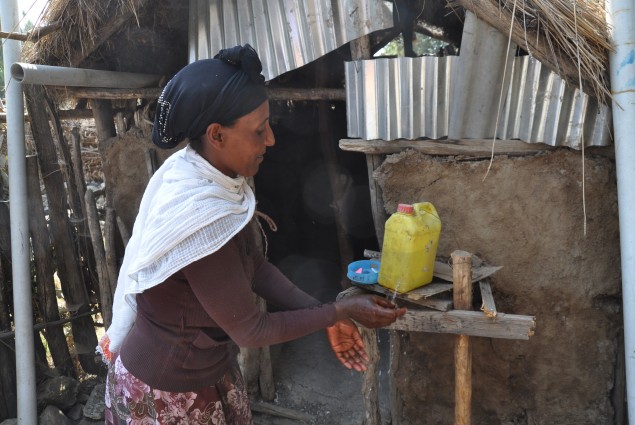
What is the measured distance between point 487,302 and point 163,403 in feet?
4.37

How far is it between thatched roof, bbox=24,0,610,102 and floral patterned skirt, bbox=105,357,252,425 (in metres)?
1.99

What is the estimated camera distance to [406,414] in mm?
3453

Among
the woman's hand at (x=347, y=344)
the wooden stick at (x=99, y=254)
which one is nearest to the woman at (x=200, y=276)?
the woman's hand at (x=347, y=344)

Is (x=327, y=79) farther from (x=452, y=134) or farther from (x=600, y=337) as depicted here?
(x=600, y=337)

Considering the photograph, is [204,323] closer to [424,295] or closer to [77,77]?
[424,295]

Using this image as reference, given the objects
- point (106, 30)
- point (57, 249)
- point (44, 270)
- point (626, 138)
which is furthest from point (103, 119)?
point (626, 138)

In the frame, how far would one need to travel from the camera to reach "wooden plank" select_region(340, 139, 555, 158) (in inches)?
111

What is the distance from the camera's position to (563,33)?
2.48 metres

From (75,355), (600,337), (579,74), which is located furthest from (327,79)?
(75,355)

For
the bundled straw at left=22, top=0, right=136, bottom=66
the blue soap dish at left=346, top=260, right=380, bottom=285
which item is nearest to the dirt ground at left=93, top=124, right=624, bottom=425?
the blue soap dish at left=346, top=260, right=380, bottom=285

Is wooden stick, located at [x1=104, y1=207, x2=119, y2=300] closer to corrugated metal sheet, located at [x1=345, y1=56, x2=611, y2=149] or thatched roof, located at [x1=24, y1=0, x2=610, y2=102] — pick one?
thatched roof, located at [x1=24, y1=0, x2=610, y2=102]

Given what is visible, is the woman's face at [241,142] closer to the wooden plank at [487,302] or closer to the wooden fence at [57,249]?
the wooden plank at [487,302]

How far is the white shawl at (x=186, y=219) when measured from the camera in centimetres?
166

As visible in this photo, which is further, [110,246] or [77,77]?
[110,246]
